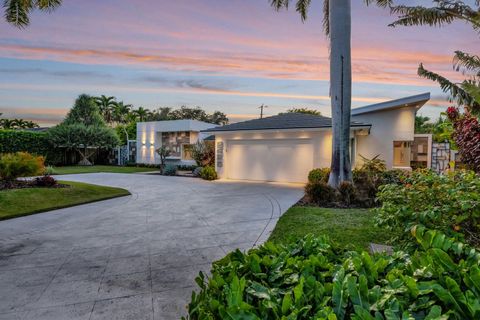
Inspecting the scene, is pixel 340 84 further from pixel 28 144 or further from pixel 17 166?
pixel 28 144

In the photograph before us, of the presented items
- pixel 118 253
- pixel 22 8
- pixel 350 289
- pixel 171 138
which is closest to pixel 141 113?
pixel 171 138

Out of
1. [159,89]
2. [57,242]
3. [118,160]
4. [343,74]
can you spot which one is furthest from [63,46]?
[118,160]

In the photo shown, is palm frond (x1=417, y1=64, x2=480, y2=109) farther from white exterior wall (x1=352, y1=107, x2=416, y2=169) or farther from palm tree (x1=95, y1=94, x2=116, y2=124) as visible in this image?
palm tree (x1=95, y1=94, x2=116, y2=124)

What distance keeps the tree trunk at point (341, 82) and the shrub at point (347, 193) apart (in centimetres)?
46

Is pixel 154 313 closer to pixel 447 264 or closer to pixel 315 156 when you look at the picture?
pixel 447 264

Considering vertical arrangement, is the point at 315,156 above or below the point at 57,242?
above

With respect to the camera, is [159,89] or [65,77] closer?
[65,77]

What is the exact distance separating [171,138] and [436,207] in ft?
78.4

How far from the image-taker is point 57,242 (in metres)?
5.44

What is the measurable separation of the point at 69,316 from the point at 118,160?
1117 inches

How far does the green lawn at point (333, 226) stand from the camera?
17.3ft

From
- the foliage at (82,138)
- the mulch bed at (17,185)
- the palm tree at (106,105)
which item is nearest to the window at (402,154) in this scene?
the mulch bed at (17,185)

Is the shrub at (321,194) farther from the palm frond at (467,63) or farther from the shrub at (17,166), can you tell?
the shrub at (17,166)

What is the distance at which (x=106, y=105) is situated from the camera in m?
45.2
